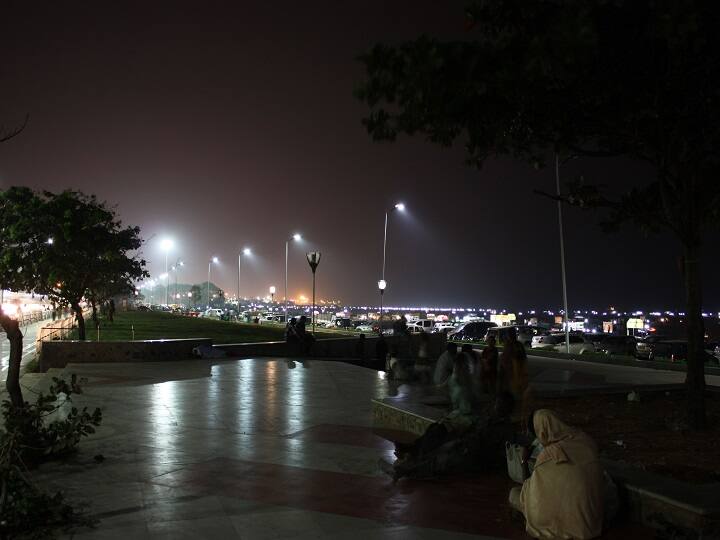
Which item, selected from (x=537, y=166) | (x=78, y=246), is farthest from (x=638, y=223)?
(x=78, y=246)

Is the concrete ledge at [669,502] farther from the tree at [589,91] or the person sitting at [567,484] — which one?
the tree at [589,91]

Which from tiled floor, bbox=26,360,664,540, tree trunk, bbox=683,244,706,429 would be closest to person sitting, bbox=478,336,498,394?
tiled floor, bbox=26,360,664,540

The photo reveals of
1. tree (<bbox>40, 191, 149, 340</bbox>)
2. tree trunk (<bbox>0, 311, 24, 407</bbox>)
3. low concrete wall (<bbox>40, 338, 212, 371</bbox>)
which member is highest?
tree (<bbox>40, 191, 149, 340</bbox>)

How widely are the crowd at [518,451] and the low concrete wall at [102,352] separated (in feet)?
37.2

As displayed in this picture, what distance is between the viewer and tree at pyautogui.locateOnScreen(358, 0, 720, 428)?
6.02 metres

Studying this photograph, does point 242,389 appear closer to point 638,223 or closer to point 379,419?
point 379,419

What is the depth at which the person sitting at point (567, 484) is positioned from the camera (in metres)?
5.02

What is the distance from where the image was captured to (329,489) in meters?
6.68

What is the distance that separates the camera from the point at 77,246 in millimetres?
22438

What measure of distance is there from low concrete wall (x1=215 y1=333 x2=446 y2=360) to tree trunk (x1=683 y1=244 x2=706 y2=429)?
42.5ft

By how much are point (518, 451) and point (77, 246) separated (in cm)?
1964

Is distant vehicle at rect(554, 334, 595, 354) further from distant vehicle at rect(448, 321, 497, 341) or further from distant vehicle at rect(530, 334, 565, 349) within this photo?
distant vehicle at rect(448, 321, 497, 341)

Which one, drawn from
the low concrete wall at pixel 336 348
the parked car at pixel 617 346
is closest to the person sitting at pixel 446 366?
the low concrete wall at pixel 336 348

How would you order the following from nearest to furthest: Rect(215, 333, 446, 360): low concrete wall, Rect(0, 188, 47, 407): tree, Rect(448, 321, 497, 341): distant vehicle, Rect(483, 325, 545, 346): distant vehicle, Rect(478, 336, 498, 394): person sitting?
Rect(478, 336, 498, 394): person sitting < Rect(0, 188, 47, 407): tree < Rect(215, 333, 446, 360): low concrete wall < Rect(483, 325, 545, 346): distant vehicle < Rect(448, 321, 497, 341): distant vehicle
